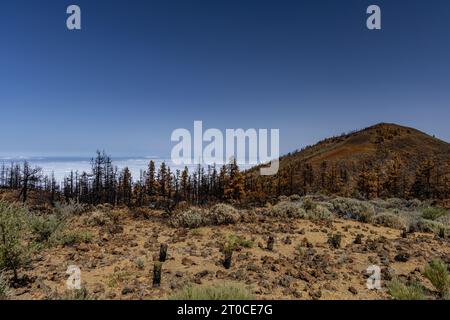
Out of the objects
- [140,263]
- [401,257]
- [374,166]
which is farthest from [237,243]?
[374,166]

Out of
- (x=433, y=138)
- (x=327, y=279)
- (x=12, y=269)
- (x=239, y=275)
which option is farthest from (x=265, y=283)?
(x=433, y=138)

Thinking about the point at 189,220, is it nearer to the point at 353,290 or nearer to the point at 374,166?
the point at 353,290

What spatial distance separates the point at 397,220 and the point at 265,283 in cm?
1175

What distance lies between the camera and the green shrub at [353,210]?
17.2 meters

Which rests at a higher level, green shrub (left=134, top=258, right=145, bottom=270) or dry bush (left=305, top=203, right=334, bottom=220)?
dry bush (left=305, top=203, right=334, bottom=220)

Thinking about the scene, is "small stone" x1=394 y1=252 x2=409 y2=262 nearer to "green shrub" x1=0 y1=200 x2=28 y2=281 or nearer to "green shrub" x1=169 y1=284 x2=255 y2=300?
"green shrub" x1=169 y1=284 x2=255 y2=300

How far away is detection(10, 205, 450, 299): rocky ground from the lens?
7.43 metres

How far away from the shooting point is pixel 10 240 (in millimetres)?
8195

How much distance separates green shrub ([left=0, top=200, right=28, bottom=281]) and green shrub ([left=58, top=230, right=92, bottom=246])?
2.67m

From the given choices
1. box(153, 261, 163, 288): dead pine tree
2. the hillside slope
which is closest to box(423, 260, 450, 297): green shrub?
box(153, 261, 163, 288): dead pine tree

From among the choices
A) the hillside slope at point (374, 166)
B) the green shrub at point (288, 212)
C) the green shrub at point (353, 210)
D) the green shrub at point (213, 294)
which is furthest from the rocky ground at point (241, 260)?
the hillside slope at point (374, 166)

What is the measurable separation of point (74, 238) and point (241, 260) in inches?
243

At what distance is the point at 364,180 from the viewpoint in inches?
2024
